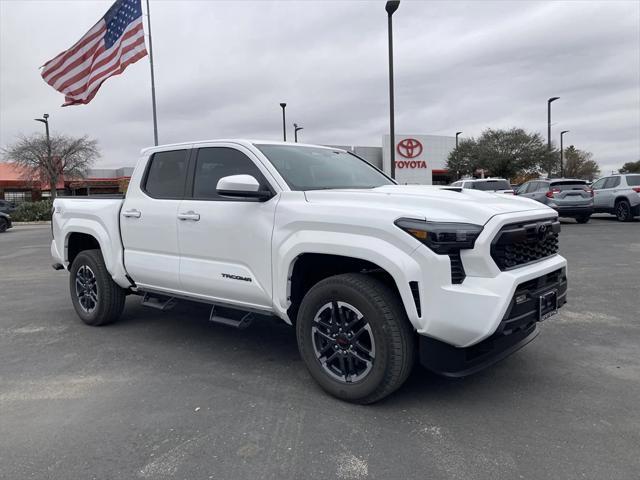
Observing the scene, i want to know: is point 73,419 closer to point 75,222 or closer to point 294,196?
point 294,196

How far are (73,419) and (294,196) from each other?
216 cm

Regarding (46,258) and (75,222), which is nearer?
(75,222)

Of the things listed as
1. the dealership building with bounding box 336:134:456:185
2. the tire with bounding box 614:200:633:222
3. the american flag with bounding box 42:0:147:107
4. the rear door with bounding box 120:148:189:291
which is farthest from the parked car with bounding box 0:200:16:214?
the tire with bounding box 614:200:633:222

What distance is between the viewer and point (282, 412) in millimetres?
3445

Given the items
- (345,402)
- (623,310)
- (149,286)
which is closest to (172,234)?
(149,286)

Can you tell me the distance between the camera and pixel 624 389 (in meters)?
3.70

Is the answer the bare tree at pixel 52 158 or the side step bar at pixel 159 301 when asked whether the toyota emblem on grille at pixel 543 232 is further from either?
the bare tree at pixel 52 158

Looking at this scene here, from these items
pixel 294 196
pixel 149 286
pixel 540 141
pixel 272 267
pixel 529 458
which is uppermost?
pixel 540 141

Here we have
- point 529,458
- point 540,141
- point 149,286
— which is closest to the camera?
point 529,458

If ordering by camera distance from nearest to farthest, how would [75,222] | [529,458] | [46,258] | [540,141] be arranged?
[529,458] → [75,222] → [46,258] → [540,141]

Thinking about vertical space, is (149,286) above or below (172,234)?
below

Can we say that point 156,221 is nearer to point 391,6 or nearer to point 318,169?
point 318,169

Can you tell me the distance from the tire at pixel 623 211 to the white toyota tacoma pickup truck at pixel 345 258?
1580cm

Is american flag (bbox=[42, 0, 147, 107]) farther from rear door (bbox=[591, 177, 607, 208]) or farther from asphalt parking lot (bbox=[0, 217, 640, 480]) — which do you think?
rear door (bbox=[591, 177, 607, 208])
